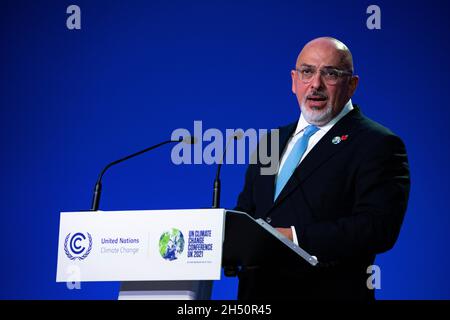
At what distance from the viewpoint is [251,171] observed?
3541mm

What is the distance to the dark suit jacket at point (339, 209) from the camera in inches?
113

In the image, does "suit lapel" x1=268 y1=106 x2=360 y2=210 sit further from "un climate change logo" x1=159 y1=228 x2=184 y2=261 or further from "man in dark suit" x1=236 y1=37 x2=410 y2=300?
"un climate change logo" x1=159 y1=228 x2=184 y2=261

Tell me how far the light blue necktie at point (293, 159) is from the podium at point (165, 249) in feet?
→ 2.17

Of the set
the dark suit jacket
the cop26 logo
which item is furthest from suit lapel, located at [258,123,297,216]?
the cop26 logo

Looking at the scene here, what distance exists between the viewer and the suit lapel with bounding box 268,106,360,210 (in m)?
3.18

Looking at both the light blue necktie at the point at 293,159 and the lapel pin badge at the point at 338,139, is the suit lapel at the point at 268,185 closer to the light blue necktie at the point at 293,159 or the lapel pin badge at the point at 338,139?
the light blue necktie at the point at 293,159

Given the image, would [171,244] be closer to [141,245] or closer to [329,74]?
[141,245]

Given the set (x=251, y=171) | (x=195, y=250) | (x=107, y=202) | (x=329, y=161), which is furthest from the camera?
(x=107, y=202)

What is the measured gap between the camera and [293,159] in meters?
3.32

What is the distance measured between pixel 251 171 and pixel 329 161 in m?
0.48

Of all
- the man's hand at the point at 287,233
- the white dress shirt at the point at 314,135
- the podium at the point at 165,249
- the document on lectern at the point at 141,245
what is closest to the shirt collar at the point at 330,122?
the white dress shirt at the point at 314,135

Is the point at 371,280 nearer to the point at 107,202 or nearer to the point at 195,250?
the point at 195,250
